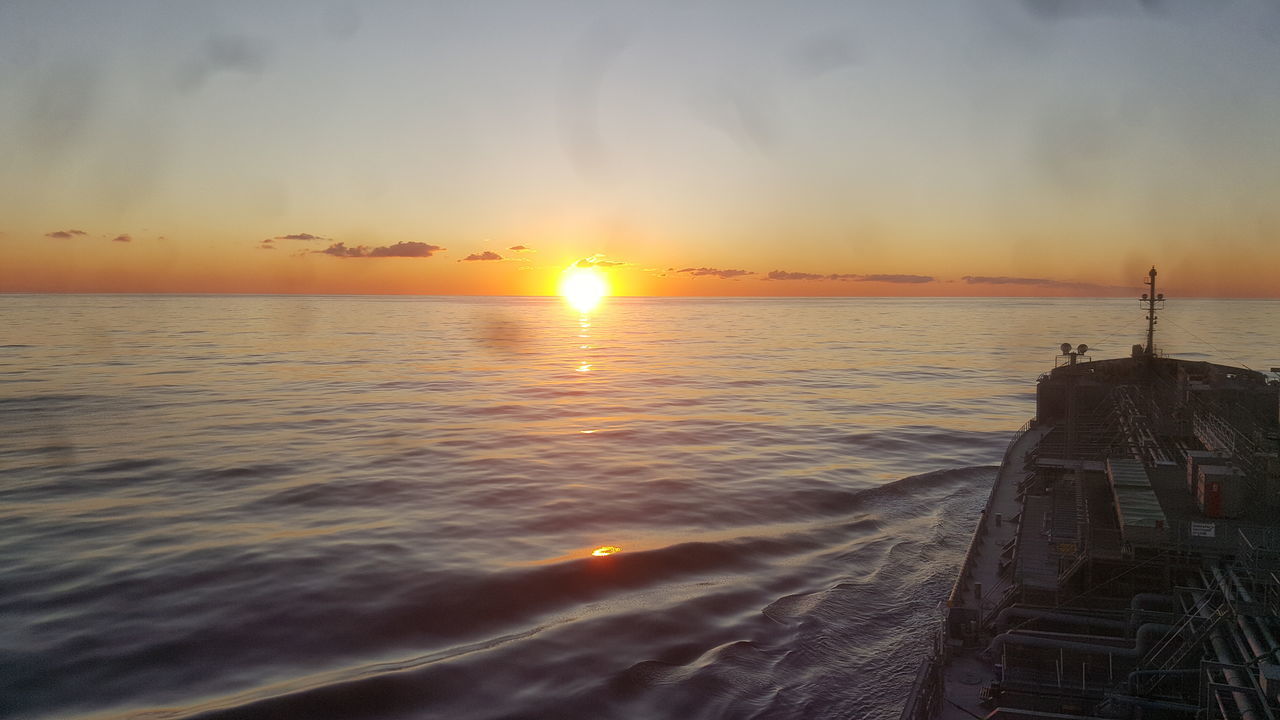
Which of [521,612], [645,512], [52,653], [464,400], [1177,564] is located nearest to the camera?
[1177,564]

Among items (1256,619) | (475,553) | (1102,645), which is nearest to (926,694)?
(1102,645)

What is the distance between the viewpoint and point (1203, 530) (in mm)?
20219

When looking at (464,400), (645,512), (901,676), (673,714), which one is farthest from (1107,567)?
(464,400)

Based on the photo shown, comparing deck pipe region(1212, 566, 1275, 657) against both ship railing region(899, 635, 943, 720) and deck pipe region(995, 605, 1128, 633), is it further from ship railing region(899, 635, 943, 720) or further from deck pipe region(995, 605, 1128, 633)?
ship railing region(899, 635, 943, 720)

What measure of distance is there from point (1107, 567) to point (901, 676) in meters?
6.97

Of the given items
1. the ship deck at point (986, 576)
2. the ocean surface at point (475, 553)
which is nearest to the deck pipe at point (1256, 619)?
the ship deck at point (986, 576)

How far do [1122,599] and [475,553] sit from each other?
77.1 ft

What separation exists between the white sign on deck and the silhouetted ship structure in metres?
0.03

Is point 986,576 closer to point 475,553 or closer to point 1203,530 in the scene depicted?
point 1203,530

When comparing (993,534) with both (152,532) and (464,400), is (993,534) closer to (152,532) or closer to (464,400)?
(152,532)

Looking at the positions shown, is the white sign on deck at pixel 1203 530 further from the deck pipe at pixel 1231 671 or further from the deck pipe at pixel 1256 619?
the deck pipe at pixel 1231 671

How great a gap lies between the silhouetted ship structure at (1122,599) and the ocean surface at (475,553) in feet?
11.0

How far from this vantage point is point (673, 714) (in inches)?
774

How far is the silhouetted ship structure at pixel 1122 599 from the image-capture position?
50.4 ft
